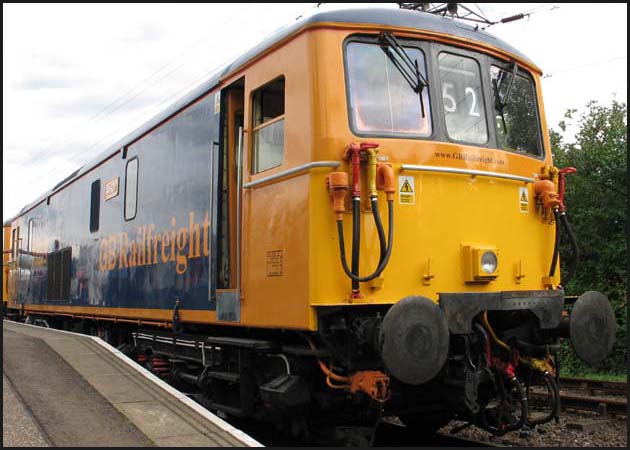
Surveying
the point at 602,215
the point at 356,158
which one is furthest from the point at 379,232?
the point at 602,215

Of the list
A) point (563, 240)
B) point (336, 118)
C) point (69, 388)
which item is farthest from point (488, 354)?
point (563, 240)

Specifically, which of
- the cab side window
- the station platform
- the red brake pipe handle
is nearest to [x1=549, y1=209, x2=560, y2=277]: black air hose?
the red brake pipe handle

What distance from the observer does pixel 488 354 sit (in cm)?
549

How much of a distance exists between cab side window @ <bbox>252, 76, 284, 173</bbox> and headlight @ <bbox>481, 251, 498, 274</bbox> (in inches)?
74.4

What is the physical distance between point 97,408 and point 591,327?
13.8 feet

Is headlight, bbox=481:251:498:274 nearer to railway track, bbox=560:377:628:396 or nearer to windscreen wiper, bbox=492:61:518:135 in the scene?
windscreen wiper, bbox=492:61:518:135

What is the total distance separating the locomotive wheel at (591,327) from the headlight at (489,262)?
2.48ft

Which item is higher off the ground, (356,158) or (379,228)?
(356,158)

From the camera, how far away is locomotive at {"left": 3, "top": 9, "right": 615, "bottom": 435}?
516 cm

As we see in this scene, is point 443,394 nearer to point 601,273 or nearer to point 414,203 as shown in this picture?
point 414,203

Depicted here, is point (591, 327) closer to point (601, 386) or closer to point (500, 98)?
point (500, 98)

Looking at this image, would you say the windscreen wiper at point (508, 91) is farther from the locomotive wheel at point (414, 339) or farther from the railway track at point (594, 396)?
the railway track at point (594, 396)

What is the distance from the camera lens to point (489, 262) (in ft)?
18.7

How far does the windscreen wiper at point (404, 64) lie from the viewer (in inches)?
220
